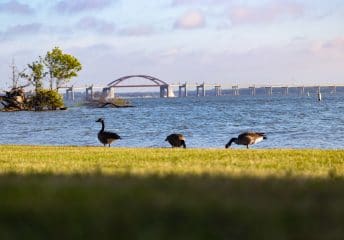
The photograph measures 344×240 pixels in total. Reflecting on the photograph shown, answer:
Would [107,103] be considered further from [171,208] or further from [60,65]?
[171,208]

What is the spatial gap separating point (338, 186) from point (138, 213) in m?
3.02

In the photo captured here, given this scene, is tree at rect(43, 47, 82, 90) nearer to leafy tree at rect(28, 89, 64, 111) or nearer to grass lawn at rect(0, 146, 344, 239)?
leafy tree at rect(28, 89, 64, 111)

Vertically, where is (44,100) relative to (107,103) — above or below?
above

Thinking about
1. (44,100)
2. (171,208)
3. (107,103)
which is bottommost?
(107,103)

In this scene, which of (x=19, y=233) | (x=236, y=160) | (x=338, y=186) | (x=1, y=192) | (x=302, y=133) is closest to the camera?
(x=19, y=233)

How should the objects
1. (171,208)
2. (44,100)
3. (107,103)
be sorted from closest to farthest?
(171,208) < (44,100) < (107,103)

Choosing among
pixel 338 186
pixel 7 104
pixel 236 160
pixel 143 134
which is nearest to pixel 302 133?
pixel 143 134

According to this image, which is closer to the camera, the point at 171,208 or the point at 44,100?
the point at 171,208

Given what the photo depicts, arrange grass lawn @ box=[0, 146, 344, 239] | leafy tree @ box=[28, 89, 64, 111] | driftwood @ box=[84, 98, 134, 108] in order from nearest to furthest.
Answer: grass lawn @ box=[0, 146, 344, 239] < leafy tree @ box=[28, 89, 64, 111] < driftwood @ box=[84, 98, 134, 108]

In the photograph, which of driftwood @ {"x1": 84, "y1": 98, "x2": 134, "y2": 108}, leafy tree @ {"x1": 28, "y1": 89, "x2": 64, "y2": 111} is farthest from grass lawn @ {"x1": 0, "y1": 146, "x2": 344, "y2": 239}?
driftwood @ {"x1": 84, "y1": 98, "x2": 134, "y2": 108}

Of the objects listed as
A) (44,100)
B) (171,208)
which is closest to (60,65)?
(44,100)

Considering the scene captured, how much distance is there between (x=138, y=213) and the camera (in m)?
6.03

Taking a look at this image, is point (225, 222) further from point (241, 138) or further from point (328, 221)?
point (241, 138)

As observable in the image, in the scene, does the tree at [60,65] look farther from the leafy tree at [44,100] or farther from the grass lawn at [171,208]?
the grass lawn at [171,208]
